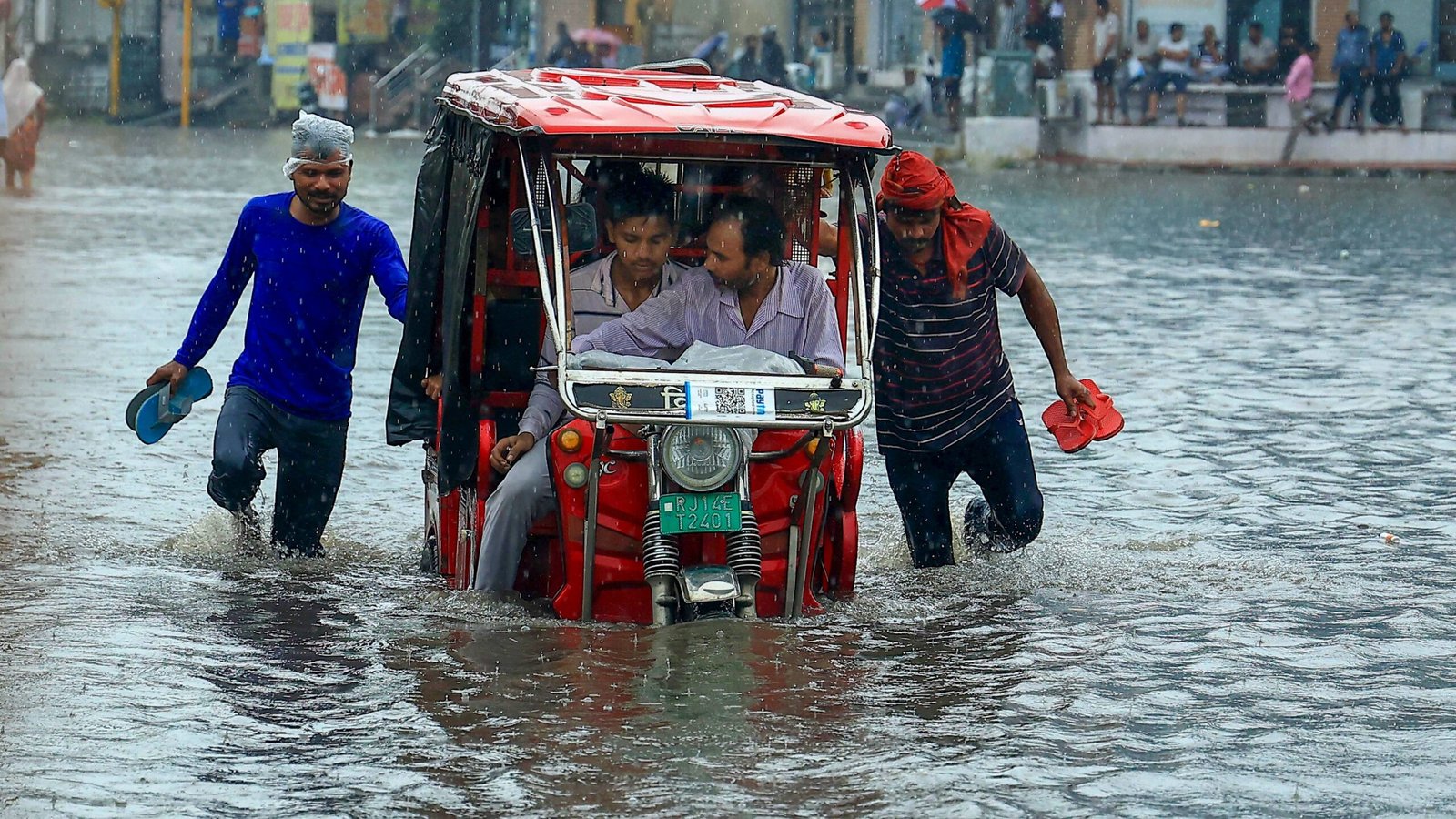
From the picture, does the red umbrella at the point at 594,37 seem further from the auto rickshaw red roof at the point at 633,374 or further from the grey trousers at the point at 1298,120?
the auto rickshaw red roof at the point at 633,374

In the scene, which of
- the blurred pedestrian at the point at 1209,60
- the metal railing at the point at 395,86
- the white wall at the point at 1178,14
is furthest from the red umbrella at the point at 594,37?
the blurred pedestrian at the point at 1209,60

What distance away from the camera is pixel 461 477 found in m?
6.46

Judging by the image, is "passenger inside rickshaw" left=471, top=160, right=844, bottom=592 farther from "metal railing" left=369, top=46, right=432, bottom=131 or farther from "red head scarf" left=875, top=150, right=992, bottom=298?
"metal railing" left=369, top=46, right=432, bottom=131

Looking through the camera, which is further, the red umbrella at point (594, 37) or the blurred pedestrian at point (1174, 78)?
the red umbrella at point (594, 37)

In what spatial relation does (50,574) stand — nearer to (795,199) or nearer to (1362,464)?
(795,199)

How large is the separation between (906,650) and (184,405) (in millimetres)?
2543

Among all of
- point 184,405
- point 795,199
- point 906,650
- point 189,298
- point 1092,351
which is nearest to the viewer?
point 906,650

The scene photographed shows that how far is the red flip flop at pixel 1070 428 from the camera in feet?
23.2

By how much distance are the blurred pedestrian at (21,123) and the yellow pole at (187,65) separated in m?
18.2

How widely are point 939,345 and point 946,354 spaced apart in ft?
0.12

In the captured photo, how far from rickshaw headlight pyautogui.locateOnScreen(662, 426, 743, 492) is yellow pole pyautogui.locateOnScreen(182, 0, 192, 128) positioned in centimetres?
3658

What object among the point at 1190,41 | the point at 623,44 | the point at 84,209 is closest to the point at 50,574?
the point at 84,209

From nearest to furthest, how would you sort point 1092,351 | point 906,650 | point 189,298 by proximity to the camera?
point 906,650 → point 1092,351 → point 189,298

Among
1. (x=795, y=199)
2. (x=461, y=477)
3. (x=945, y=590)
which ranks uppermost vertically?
(x=795, y=199)
